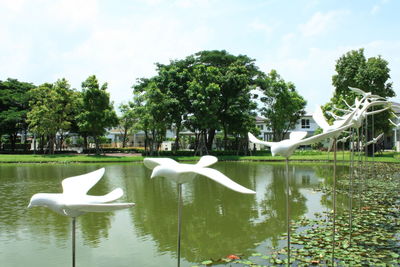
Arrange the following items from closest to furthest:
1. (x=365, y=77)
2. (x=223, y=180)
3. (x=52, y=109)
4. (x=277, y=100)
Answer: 1. (x=223, y=180)
2. (x=365, y=77)
3. (x=52, y=109)
4. (x=277, y=100)

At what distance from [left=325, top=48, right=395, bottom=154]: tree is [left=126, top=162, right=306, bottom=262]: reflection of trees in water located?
1669 centimetres

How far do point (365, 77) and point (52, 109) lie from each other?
84.5 feet

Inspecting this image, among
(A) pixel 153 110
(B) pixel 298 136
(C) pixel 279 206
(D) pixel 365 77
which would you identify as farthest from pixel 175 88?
(B) pixel 298 136

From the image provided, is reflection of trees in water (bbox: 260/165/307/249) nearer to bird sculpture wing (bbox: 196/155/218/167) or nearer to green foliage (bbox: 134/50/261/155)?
bird sculpture wing (bbox: 196/155/218/167)

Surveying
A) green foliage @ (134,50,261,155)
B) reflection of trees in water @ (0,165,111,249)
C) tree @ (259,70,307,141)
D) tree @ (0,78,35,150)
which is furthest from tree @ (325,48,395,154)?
tree @ (0,78,35,150)

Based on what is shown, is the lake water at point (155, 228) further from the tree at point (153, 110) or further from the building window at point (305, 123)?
the building window at point (305, 123)

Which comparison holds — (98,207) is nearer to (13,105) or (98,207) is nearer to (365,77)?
(365,77)

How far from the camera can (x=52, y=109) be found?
1219 inches

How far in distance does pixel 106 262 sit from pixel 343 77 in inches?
1117

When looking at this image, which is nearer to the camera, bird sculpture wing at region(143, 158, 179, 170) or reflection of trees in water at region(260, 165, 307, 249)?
bird sculpture wing at region(143, 158, 179, 170)

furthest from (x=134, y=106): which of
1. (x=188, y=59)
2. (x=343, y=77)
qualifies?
(x=343, y=77)

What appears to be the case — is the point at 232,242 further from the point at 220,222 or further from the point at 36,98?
the point at 36,98

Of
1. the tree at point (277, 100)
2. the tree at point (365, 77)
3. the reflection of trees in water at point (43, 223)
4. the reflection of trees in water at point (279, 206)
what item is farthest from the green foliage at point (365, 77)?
the reflection of trees in water at point (43, 223)

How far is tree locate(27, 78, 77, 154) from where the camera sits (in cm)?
3066
